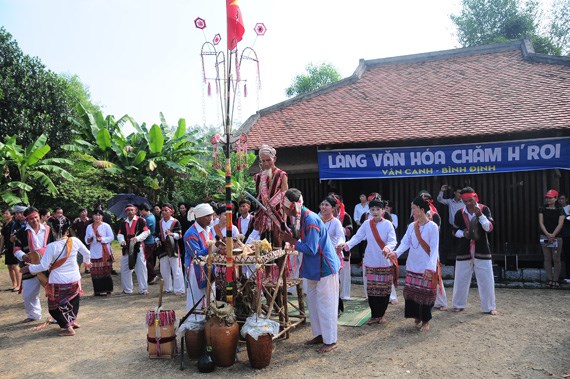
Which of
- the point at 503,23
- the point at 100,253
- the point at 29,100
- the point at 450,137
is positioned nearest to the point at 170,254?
the point at 100,253

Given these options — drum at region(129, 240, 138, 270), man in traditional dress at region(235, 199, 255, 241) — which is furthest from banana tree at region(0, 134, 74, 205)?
man in traditional dress at region(235, 199, 255, 241)

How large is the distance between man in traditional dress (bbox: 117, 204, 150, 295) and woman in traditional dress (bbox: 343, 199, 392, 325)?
467 cm

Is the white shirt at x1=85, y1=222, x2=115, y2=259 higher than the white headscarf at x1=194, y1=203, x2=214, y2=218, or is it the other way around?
the white headscarf at x1=194, y1=203, x2=214, y2=218

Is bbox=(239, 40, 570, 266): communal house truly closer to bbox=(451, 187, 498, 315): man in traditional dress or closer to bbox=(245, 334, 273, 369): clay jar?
bbox=(451, 187, 498, 315): man in traditional dress

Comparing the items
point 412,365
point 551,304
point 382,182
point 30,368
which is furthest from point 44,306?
point 551,304

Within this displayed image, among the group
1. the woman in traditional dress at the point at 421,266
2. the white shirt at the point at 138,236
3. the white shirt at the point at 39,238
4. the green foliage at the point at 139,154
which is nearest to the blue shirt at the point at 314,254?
the woman in traditional dress at the point at 421,266

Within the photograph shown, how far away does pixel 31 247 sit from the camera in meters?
7.33

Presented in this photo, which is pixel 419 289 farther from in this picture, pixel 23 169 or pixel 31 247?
pixel 23 169

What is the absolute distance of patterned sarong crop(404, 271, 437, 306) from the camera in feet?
21.3

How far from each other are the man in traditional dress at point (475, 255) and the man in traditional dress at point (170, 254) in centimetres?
514

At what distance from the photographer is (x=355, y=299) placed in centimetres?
892

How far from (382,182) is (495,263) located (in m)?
3.06

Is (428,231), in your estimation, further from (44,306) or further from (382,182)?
(44,306)

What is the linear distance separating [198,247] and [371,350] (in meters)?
2.48
